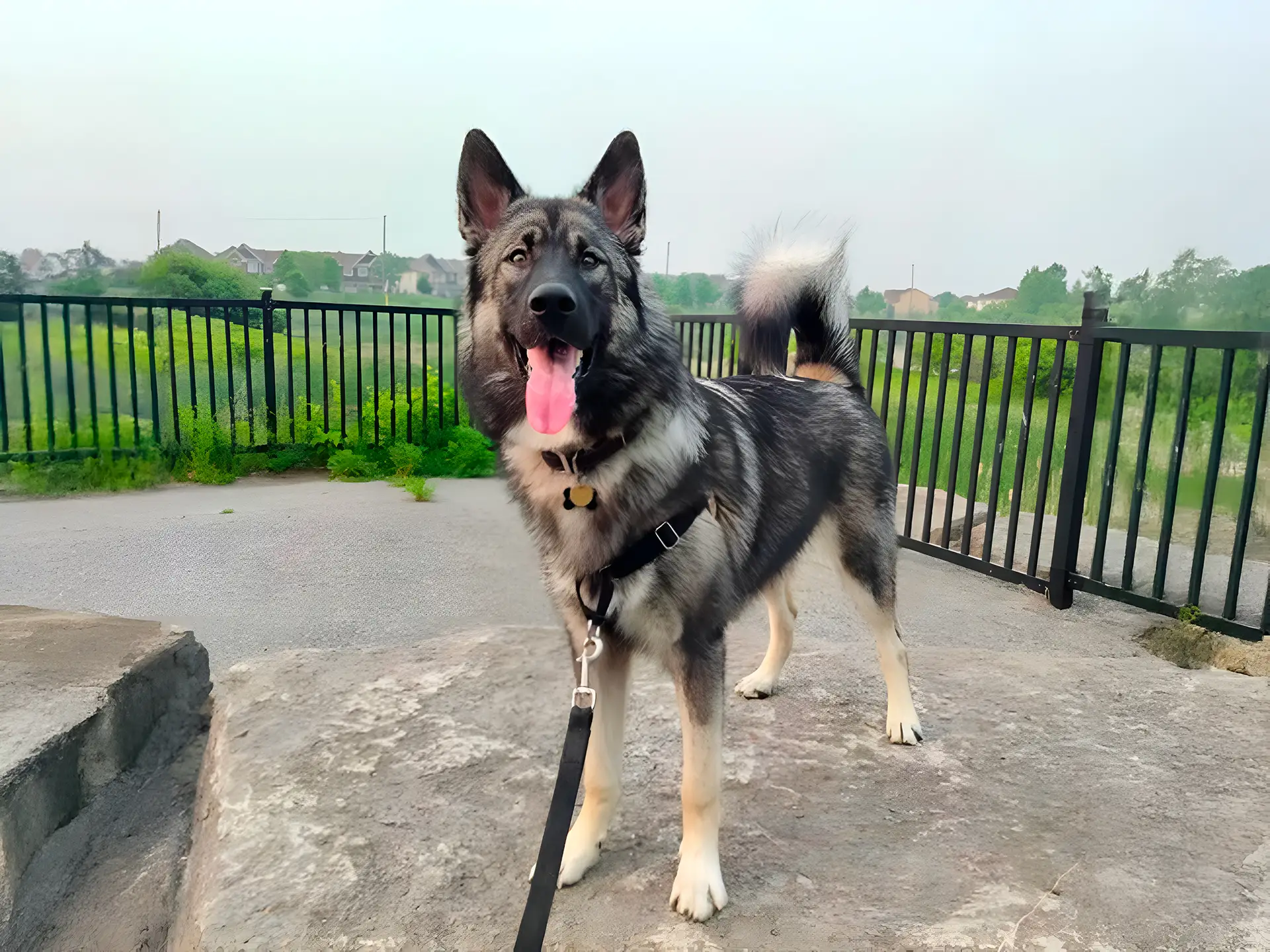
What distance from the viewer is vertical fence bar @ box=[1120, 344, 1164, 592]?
3377mm

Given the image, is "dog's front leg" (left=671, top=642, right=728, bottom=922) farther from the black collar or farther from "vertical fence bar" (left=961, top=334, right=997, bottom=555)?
"vertical fence bar" (left=961, top=334, right=997, bottom=555)

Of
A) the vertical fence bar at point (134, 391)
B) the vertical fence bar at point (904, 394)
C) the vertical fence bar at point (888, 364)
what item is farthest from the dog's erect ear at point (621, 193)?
the vertical fence bar at point (134, 391)

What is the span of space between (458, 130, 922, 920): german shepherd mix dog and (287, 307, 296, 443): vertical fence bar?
469cm

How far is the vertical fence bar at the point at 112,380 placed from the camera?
14.7 ft

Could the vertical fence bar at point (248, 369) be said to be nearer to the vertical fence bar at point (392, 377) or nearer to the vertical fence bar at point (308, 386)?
Answer: the vertical fence bar at point (308, 386)

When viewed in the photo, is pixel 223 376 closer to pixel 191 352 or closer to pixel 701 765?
pixel 191 352

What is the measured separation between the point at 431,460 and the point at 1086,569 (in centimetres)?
422

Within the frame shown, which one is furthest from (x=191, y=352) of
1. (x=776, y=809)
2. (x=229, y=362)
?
(x=776, y=809)

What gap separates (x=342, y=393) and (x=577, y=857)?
16.5ft

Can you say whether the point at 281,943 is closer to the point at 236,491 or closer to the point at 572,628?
the point at 572,628

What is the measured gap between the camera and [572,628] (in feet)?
5.36

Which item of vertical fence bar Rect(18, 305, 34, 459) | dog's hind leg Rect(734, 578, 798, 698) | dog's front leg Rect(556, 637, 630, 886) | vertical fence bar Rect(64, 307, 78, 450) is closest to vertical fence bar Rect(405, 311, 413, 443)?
vertical fence bar Rect(64, 307, 78, 450)

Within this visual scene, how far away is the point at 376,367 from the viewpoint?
20.2 feet

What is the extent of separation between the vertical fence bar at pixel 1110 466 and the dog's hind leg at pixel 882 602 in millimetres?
1814
